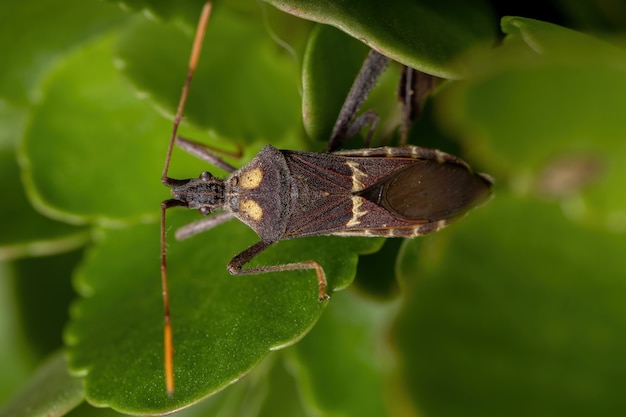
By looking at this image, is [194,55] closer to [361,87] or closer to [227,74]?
[227,74]

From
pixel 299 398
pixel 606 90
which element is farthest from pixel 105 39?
pixel 606 90

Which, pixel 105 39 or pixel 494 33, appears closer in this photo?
pixel 494 33

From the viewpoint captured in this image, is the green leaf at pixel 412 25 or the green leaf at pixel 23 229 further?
the green leaf at pixel 23 229

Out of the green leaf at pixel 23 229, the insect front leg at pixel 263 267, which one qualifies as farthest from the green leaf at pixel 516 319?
the green leaf at pixel 23 229

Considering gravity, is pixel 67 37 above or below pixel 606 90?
below

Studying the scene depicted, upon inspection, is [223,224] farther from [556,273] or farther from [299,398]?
[556,273]

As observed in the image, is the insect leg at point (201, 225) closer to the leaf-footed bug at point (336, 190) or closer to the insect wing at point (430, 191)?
the leaf-footed bug at point (336, 190)

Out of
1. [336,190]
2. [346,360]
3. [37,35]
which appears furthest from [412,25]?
[37,35]
